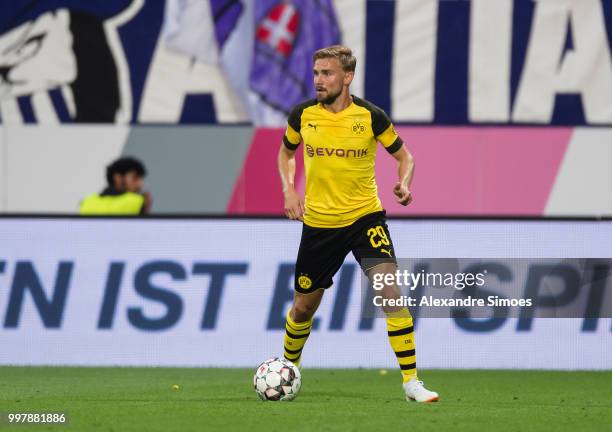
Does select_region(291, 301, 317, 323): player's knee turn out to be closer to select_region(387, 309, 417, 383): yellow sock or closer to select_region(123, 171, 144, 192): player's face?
select_region(387, 309, 417, 383): yellow sock

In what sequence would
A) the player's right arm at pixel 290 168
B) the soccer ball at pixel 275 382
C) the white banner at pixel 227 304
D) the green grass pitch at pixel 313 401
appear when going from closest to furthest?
1. the green grass pitch at pixel 313 401
2. the soccer ball at pixel 275 382
3. the player's right arm at pixel 290 168
4. the white banner at pixel 227 304

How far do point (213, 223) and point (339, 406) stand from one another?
152 inches

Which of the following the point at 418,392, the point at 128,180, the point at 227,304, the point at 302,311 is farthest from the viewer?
the point at 128,180

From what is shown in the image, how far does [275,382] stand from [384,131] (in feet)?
5.43

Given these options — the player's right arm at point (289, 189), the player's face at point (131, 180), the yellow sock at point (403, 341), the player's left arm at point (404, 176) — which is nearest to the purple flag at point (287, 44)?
the player's face at point (131, 180)

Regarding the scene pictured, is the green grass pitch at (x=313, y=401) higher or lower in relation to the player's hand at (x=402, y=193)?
lower

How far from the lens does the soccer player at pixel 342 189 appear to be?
882cm

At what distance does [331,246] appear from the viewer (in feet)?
29.8

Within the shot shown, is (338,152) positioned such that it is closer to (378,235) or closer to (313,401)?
(378,235)

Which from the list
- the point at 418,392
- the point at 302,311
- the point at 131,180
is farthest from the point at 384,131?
the point at 131,180

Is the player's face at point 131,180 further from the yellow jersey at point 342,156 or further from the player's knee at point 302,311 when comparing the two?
the yellow jersey at point 342,156

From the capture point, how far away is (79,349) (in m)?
12.0

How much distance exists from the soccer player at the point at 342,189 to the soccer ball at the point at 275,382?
59 cm

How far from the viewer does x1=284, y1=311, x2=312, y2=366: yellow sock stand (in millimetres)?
9320
